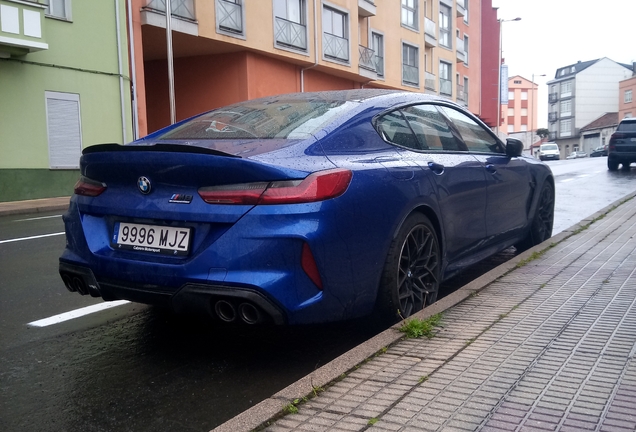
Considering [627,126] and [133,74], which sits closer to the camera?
[133,74]

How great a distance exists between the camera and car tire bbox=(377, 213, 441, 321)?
3799mm

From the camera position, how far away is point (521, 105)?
4734 inches

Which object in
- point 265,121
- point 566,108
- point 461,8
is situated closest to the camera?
point 265,121

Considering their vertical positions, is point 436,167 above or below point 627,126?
below

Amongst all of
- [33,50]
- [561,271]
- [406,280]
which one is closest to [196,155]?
[406,280]

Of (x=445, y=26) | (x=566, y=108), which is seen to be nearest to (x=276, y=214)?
(x=445, y=26)

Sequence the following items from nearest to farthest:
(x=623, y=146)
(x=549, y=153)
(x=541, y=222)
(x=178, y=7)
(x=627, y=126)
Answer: (x=541, y=222)
(x=178, y=7)
(x=623, y=146)
(x=627, y=126)
(x=549, y=153)

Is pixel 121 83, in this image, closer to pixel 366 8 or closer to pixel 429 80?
pixel 366 8

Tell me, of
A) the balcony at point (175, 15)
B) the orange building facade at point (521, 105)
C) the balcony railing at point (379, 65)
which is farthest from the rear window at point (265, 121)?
the orange building facade at point (521, 105)

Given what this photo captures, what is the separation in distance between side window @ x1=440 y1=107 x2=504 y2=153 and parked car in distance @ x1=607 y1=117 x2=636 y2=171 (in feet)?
59.5

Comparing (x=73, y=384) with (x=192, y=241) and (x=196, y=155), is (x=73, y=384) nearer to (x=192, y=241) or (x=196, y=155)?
(x=192, y=241)

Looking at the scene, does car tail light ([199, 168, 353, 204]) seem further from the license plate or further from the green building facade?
the green building facade

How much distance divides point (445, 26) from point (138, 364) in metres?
43.9

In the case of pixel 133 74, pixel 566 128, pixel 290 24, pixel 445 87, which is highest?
pixel 290 24
